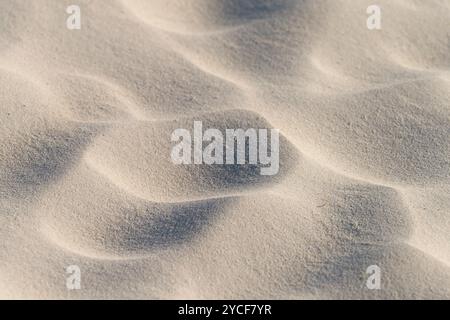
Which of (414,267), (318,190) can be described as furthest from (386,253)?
(318,190)

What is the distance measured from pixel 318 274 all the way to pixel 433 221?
0.29 meters

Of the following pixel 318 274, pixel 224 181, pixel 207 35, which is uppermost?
pixel 207 35

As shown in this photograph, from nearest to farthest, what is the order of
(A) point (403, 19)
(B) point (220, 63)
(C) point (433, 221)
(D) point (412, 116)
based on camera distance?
(C) point (433, 221)
(D) point (412, 116)
(B) point (220, 63)
(A) point (403, 19)

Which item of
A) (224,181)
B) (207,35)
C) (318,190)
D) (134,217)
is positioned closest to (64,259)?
(134,217)

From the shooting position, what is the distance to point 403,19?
2.17 m

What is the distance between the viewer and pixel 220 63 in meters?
2.03

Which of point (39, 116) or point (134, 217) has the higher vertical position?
point (39, 116)

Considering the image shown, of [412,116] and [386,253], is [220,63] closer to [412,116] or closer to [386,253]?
[412,116]

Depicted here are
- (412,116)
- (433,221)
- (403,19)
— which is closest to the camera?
(433,221)

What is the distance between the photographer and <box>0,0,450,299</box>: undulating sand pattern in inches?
58.9

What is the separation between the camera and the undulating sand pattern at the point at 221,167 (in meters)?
1.50

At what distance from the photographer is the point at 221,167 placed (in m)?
1.72

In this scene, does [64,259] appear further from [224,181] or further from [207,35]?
[207,35]

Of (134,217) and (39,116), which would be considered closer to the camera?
(134,217)
